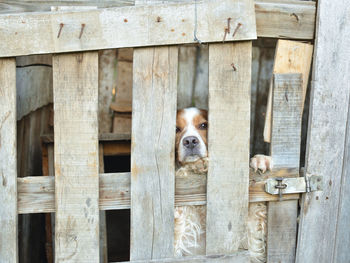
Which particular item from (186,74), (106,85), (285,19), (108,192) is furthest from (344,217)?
(106,85)

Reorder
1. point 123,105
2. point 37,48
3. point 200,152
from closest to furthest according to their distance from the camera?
point 37,48, point 200,152, point 123,105

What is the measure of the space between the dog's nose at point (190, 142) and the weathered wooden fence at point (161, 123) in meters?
0.52

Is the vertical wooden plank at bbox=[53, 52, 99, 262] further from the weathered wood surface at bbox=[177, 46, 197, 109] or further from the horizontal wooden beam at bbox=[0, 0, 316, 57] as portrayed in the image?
the weathered wood surface at bbox=[177, 46, 197, 109]

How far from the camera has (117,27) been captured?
7.18 ft

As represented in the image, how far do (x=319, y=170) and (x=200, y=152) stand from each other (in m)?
0.77

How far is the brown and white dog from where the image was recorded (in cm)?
266

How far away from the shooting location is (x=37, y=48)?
2172 millimetres

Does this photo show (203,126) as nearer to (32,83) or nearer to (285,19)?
(285,19)

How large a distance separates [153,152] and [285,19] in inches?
40.2

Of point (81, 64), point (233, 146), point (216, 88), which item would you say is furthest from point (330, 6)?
point (81, 64)

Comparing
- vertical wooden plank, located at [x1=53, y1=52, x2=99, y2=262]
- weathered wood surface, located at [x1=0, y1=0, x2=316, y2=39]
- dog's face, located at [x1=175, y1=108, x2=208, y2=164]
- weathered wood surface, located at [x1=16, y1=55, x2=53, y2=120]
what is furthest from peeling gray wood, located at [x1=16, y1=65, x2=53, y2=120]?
dog's face, located at [x1=175, y1=108, x2=208, y2=164]

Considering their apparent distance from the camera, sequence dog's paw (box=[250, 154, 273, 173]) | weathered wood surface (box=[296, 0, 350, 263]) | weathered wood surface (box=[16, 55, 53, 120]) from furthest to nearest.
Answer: weathered wood surface (box=[16, 55, 53, 120]) < dog's paw (box=[250, 154, 273, 173]) < weathered wood surface (box=[296, 0, 350, 263])

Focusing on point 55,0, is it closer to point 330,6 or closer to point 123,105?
point 330,6

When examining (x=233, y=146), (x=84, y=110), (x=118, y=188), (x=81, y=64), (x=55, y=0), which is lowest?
(x=118, y=188)
